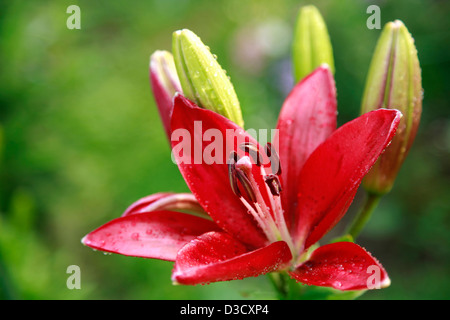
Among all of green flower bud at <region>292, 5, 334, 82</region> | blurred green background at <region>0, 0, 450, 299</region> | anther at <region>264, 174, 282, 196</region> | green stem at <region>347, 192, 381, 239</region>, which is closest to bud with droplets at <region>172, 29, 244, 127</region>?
anther at <region>264, 174, 282, 196</region>

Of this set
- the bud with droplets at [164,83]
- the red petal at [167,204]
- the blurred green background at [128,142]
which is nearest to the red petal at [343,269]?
the red petal at [167,204]

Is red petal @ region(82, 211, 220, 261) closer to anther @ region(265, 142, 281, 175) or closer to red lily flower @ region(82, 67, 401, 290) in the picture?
red lily flower @ region(82, 67, 401, 290)

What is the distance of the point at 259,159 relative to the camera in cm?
84

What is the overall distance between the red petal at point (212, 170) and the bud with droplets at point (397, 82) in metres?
0.25

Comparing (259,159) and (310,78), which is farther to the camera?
(310,78)

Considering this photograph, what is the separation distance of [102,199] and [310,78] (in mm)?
1703

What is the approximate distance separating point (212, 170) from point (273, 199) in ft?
0.38

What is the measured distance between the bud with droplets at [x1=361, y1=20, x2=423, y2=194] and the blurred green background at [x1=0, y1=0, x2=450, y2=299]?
1.20m

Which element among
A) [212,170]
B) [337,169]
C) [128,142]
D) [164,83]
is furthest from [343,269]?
[128,142]

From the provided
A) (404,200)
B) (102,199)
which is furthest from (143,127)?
(404,200)

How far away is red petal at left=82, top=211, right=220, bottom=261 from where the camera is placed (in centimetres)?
79

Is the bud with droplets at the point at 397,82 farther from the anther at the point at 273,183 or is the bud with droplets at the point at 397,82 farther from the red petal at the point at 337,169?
the anther at the point at 273,183

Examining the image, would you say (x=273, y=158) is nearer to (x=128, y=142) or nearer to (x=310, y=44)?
(x=310, y=44)
